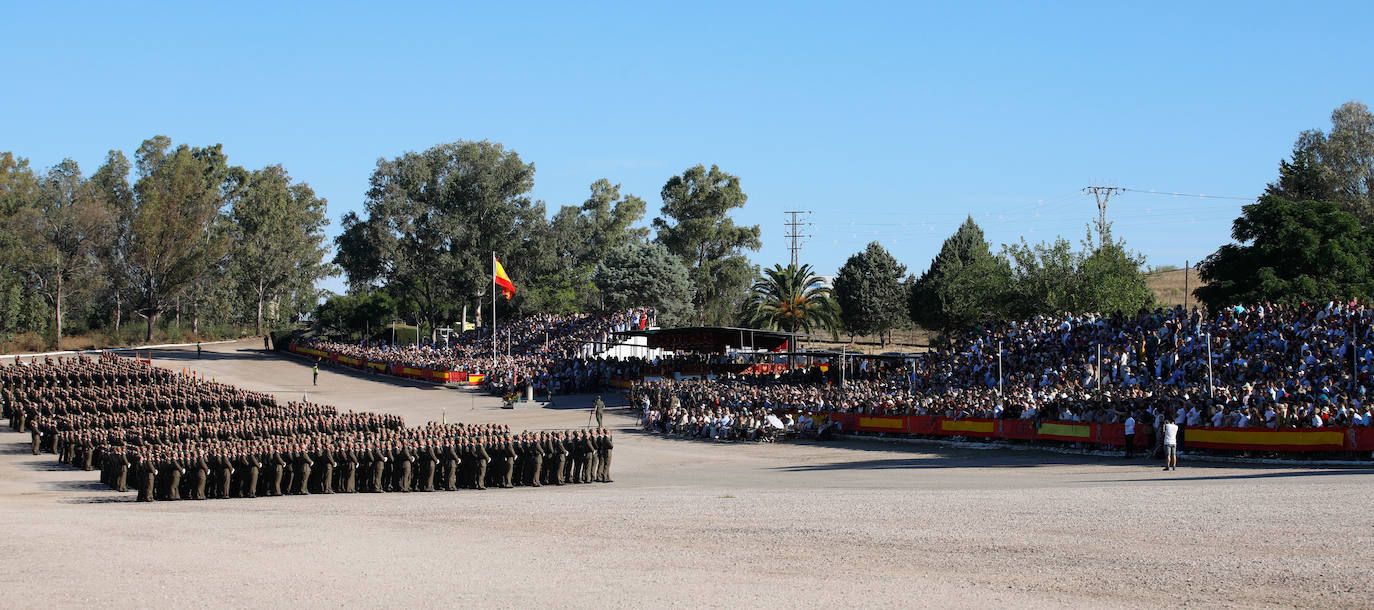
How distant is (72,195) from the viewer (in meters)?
80.7

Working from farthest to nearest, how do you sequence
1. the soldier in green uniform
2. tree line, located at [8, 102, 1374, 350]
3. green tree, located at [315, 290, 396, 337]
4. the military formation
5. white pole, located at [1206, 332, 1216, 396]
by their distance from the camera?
green tree, located at [315, 290, 396, 337] < tree line, located at [8, 102, 1374, 350] < white pole, located at [1206, 332, 1216, 396] < the military formation < the soldier in green uniform

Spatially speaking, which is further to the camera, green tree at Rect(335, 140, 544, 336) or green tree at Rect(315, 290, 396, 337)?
green tree at Rect(315, 290, 396, 337)

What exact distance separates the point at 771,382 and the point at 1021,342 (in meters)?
8.97

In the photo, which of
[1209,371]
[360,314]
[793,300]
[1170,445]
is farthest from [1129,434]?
[360,314]

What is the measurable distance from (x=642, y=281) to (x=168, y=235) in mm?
32710

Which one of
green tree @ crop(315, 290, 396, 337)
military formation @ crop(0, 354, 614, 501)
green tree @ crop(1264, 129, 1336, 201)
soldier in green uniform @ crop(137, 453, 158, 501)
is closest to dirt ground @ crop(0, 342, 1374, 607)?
soldier in green uniform @ crop(137, 453, 158, 501)

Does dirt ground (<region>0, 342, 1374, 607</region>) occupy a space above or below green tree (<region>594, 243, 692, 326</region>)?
below

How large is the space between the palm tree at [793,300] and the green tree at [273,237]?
39.5 metres

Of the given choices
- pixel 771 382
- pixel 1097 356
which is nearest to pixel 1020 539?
pixel 1097 356

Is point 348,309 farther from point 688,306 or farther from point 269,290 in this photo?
point 688,306

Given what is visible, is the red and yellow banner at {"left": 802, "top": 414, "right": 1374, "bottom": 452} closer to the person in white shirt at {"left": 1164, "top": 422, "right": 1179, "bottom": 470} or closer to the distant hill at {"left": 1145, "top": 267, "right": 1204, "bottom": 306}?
the person in white shirt at {"left": 1164, "top": 422, "right": 1179, "bottom": 470}

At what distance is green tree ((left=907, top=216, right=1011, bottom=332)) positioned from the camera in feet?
191

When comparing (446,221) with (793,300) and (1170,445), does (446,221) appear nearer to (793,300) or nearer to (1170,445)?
(793,300)

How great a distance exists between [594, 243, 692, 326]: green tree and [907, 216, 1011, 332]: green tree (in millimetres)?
14681
